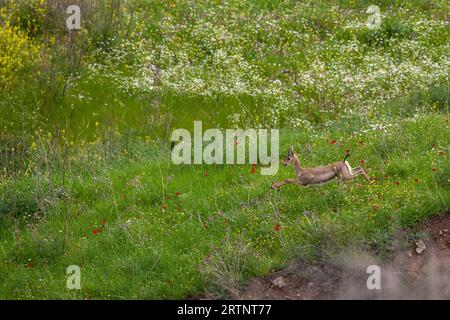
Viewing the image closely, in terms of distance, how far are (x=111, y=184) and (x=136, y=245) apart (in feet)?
7.14

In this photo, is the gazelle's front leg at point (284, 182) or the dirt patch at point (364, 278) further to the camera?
the gazelle's front leg at point (284, 182)

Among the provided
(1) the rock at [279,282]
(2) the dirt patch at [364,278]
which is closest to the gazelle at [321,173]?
(2) the dirt patch at [364,278]

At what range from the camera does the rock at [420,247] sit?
10.2 meters

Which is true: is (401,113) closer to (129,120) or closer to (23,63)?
(129,120)

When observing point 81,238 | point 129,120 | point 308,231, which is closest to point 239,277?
point 308,231

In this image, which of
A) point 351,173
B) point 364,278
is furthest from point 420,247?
point 351,173

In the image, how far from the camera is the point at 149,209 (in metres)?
12.2

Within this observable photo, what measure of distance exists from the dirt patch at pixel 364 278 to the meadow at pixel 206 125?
21 cm

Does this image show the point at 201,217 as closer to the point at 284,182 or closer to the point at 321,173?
the point at 284,182

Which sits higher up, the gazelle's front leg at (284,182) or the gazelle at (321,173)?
the gazelle at (321,173)

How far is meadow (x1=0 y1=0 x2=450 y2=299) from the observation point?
10570 mm

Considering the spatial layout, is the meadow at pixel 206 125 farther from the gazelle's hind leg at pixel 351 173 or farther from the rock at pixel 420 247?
the rock at pixel 420 247

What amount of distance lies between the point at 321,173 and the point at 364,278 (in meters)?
2.07

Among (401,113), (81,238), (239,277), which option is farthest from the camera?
(401,113)
